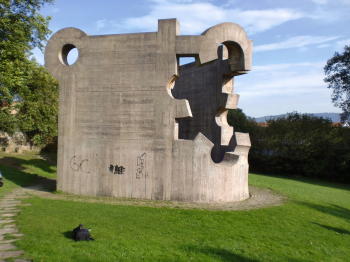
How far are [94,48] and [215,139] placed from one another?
7.68 m

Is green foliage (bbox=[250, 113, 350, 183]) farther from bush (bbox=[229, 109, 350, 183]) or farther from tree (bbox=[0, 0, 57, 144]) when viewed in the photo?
tree (bbox=[0, 0, 57, 144])

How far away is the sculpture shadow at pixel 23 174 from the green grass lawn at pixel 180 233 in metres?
5.12

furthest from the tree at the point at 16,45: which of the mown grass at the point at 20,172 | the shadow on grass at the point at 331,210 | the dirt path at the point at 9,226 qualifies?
the shadow on grass at the point at 331,210

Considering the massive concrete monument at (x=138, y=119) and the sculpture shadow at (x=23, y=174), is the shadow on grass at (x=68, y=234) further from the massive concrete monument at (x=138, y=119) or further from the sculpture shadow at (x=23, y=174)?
the sculpture shadow at (x=23, y=174)

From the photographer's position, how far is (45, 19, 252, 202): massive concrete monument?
46.1ft

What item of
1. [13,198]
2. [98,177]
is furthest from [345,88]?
[13,198]

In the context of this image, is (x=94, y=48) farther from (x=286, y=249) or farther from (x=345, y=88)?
(x=345, y=88)

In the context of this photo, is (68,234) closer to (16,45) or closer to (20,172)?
(16,45)

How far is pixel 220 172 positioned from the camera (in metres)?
14.2

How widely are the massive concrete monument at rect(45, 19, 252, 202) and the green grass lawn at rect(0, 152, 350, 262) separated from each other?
6.06ft

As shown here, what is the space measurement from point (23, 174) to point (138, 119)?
38.8 feet

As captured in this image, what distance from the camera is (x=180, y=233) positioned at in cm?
995

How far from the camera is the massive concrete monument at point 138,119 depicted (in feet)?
46.1

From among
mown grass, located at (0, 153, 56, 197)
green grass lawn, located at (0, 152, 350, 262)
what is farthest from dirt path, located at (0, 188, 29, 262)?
mown grass, located at (0, 153, 56, 197)
